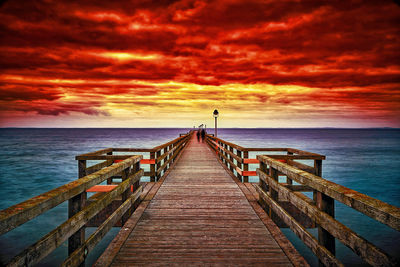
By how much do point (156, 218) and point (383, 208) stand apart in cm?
371

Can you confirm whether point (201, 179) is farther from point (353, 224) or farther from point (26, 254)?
point (353, 224)

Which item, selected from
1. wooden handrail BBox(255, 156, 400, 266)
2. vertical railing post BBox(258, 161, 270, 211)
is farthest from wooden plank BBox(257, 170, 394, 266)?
vertical railing post BBox(258, 161, 270, 211)

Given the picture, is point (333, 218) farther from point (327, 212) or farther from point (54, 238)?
point (54, 238)

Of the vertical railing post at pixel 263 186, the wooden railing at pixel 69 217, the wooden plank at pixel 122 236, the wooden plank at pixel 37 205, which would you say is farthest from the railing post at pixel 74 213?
the vertical railing post at pixel 263 186

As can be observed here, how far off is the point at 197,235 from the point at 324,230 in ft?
6.52

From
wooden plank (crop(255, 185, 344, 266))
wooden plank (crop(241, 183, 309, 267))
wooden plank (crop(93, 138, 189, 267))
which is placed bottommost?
wooden plank (crop(93, 138, 189, 267))

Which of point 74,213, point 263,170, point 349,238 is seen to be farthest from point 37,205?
point 263,170

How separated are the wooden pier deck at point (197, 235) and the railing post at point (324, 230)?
0.68 m

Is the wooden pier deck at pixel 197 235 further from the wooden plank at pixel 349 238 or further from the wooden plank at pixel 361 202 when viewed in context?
the wooden plank at pixel 361 202

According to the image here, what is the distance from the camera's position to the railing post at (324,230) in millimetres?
2564

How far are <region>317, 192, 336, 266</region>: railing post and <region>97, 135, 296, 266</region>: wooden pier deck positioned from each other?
679 mm

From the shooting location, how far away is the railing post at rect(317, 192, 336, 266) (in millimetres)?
2564

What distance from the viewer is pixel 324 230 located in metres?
2.60

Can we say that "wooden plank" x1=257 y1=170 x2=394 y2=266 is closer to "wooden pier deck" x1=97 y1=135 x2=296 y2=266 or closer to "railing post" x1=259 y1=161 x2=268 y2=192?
"wooden pier deck" x1=97 y1=135 x2=296 y2=266
